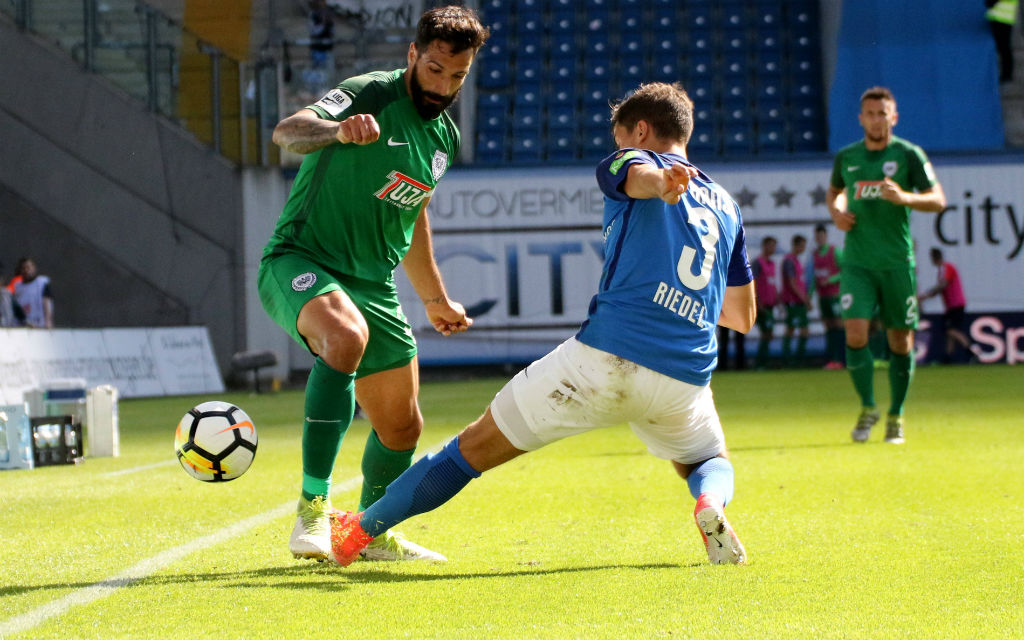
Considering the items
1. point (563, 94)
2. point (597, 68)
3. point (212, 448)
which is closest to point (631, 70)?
point (597, 68)

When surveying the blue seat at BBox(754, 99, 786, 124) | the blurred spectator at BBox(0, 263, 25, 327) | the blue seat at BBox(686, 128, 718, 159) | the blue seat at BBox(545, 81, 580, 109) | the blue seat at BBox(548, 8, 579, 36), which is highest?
the blue seat at BBox(548, 8, 579, 36)

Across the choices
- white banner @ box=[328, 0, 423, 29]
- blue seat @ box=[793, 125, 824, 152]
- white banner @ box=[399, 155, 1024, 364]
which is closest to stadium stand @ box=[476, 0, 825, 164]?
blue seat @ box=[793, 125, 824, 152]

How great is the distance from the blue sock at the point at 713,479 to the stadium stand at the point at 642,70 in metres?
19.0

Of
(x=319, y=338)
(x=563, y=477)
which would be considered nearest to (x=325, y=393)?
(x=319, y=338)

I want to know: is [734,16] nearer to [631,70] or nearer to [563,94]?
[631,70]

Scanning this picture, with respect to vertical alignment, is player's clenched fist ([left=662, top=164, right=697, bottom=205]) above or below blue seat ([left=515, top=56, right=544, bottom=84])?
below

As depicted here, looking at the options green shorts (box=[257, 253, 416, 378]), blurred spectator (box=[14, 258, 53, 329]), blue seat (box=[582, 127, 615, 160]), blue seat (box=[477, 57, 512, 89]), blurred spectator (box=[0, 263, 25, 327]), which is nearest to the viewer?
green shorts (box=[257, 253, 416, 378])

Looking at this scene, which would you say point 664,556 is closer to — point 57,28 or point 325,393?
point 325,393

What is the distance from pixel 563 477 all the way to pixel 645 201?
3497mm

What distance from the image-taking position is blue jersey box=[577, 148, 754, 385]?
12.4ft

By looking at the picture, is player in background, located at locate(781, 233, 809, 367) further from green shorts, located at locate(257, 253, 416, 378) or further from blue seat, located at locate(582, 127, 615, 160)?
green shorts, located at locate(257, 253, 416, 378)

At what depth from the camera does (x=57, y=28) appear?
67.8 feet

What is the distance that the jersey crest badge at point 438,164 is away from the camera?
4.79 meters

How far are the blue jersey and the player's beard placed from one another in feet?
3.38
